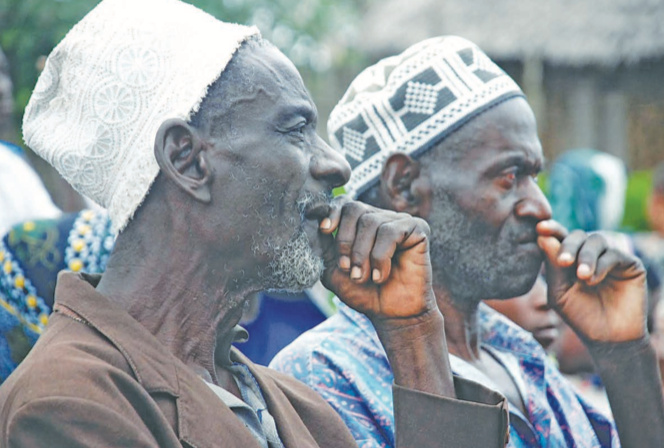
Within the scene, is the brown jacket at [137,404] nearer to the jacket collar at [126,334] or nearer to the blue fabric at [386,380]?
the jacket collar at [126,334]

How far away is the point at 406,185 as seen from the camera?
3713 millimetres

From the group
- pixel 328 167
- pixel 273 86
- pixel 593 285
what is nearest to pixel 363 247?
pixel 328 167

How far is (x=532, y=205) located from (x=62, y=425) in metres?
2.16

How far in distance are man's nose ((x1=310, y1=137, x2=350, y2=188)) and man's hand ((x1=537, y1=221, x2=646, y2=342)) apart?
1.18 meters

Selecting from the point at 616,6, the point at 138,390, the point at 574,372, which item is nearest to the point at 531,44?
the point at 616,6

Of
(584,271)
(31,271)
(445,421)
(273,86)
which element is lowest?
(31,271)

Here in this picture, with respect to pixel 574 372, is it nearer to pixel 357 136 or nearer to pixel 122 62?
pixel 357 136

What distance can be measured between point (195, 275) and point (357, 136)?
1.40m

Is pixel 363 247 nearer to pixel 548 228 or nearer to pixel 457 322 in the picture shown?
pixel 457 322

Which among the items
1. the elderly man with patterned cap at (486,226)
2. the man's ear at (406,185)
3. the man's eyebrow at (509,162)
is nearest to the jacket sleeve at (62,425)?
the elderly man with patterned cap at (486,226)

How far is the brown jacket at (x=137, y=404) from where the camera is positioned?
6.73 feet

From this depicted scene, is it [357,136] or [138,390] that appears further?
[357,136]

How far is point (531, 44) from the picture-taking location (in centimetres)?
1792

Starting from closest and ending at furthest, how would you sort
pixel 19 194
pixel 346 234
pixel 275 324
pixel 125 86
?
pixel 125 86, pixel 346 234, pixel 275 324, pixel 19 194
